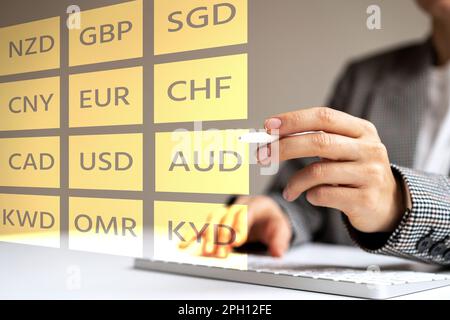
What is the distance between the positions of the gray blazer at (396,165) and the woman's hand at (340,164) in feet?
0.08

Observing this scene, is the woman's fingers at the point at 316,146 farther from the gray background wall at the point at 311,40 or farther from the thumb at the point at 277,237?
the gray background wall at the point at 311,40

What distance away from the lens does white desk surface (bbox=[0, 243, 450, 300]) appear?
1.31ft

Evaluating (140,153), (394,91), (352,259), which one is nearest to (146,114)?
(140,153)

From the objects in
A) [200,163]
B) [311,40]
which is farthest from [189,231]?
[311,40]

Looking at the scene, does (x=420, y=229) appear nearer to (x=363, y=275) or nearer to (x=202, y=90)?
(x=363, y=275)

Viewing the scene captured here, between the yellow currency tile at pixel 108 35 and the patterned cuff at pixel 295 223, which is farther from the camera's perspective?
the patterned cuff at pixel 295 223

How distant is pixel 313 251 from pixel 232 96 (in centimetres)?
28

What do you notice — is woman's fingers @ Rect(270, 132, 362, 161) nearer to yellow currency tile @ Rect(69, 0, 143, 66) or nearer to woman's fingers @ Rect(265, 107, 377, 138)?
woman's fingers @ Rect(265, 107, 377, 138)

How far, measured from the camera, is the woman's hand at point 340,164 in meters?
0.43

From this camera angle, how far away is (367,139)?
17.7 inches

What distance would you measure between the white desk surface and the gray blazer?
0.05m

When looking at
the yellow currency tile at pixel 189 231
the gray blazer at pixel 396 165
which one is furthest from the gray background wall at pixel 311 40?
the yellow currency tile at pixel 189 231

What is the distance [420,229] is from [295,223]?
274 mm
